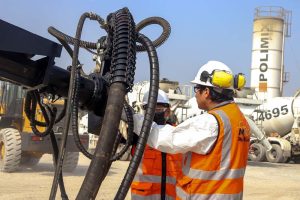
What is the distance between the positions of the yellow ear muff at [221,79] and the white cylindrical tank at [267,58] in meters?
31.7

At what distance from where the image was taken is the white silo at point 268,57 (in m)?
35.1

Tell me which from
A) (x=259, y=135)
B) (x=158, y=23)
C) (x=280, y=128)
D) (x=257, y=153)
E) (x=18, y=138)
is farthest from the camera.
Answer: (x=280, y=128)

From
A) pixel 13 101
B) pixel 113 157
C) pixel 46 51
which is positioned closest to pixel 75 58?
pixel 46 51

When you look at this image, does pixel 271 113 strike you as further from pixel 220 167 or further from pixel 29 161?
pixel 220 167

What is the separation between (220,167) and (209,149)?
14cm

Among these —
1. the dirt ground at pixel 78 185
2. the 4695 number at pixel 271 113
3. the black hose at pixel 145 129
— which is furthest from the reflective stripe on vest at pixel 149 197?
the 4695 number at pixel 271 113

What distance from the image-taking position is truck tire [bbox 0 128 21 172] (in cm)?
1089

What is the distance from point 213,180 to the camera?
3.11 m

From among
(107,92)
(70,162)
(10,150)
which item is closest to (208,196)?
(107,92)

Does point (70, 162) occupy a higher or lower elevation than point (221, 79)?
lower

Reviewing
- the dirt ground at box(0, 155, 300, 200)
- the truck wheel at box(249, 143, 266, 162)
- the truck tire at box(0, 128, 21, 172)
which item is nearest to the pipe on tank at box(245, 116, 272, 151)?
the truck wheel at box(249, 143, 266, 162)

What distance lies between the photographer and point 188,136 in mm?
3039

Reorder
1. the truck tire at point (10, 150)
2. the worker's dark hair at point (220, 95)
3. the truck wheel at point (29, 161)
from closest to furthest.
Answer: the worker's dark hair at point (220, 95)
the truck tire at point (10, 150)
the truck wheel at point (29, 161)

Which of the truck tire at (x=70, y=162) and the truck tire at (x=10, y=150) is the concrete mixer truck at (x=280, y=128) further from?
the truck tire at (x=10, y=150)
